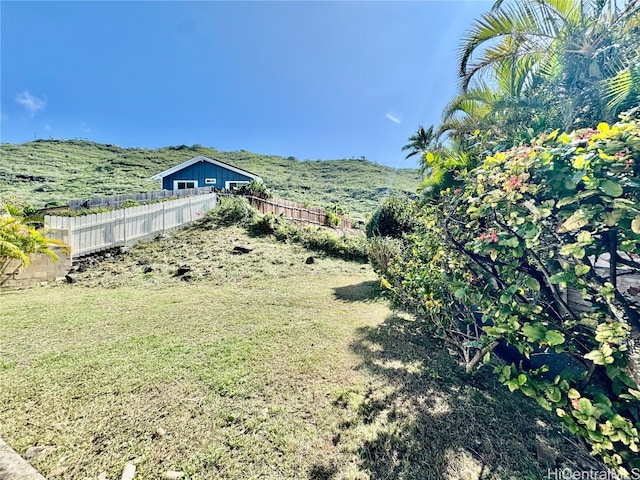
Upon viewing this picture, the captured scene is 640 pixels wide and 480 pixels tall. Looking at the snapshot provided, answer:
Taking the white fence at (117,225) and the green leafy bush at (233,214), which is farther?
the green leafy bush at (233,214)

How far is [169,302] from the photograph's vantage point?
5.11 metres

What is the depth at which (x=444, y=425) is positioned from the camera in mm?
2354

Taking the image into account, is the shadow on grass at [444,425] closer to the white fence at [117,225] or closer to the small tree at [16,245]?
the small tree at [16,245]

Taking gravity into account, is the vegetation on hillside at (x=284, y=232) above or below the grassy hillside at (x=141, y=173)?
below

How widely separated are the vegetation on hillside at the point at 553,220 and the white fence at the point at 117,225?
26.7ft

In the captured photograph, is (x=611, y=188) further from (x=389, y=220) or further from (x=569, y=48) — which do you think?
(x=389, y=220)

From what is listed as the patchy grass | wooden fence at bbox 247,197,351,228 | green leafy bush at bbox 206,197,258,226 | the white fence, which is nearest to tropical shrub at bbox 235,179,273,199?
wooden fence at bbox 247,197,351,228

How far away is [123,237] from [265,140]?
4829 centimetres

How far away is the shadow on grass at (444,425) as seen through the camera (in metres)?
1.95

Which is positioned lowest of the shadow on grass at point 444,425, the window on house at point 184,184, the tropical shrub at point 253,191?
the shadow on grass at point 444,425

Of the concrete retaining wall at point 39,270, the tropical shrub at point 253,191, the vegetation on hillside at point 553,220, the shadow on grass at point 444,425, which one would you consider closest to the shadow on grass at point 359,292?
the vegetation on hillside at point 553,220

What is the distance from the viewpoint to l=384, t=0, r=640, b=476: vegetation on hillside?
1328mm

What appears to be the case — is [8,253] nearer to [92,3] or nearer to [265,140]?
[92,3]

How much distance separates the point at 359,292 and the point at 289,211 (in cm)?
952
